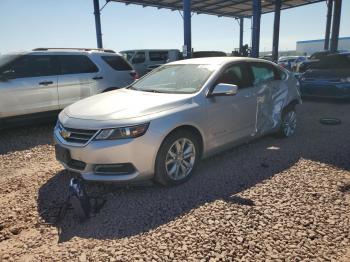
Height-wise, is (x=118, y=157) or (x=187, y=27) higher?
(x=187, y=27)

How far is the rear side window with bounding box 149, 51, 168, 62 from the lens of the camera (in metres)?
17.1

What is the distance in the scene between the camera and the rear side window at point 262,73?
16.8 feet

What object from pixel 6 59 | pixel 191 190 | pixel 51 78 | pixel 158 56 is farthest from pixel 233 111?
pixel 158 56

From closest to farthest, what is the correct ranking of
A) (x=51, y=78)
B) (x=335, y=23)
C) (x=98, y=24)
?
(x=51, y=78) < (x=98, y=24) < (x=335, y=23)

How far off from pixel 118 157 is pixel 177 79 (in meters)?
1.75

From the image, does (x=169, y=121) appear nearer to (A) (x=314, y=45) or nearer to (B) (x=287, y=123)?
(B) (x=287, y=123)

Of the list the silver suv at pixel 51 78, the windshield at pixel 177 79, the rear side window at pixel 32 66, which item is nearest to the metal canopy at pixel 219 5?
the silver suv at pixel 51 78

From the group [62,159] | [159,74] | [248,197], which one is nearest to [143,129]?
[62,159]

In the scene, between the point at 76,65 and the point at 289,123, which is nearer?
the point at 289,123

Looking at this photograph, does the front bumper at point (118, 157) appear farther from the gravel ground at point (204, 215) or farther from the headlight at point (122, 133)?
the gravel ground at point (204, 215)

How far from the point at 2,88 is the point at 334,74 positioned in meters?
8.64

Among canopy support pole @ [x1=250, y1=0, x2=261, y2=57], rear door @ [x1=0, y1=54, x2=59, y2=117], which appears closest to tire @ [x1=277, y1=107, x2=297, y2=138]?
rear door @ [x1=0, y1=54, x2=59, y2=117]

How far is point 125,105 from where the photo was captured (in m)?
3.86

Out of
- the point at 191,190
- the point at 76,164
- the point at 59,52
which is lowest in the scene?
the point at 191,190
